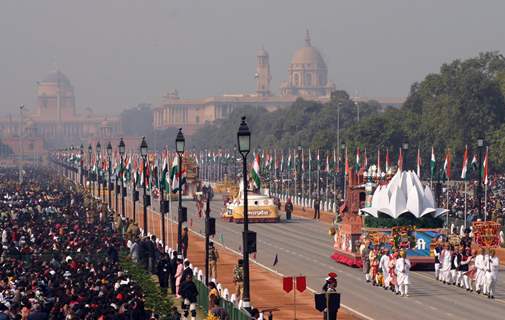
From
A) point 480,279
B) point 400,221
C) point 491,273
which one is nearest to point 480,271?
point 480,279

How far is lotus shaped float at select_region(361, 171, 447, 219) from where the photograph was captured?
175 feet

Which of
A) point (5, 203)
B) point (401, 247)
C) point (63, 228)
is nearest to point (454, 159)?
point (5, 203)

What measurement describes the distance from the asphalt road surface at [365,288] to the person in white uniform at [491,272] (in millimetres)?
286

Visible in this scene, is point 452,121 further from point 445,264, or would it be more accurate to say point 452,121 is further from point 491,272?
point 491,272

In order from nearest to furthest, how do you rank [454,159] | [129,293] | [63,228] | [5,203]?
[129,293]
[63,228]
[5,203]
[454,159]

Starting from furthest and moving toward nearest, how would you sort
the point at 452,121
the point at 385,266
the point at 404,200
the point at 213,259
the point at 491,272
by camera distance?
1. the point at 452,121
2. the point at 404,200
3. the point at 213,259
4. the point at 385,266
5. the point at 491,272

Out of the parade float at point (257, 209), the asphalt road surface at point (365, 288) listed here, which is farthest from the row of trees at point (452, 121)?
the asphalt road surface at point (365, 288)

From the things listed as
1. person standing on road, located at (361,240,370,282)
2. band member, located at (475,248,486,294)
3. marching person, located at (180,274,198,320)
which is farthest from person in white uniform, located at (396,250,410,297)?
marching person, located at (180,274,198,320)

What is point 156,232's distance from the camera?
8288 centimetres

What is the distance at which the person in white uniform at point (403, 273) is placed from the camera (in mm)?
45469

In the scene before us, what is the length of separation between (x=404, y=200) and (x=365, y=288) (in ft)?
20.8

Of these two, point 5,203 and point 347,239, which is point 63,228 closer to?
point 347,239

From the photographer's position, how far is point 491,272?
4438 centimetres

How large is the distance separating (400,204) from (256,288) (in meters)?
7.57
